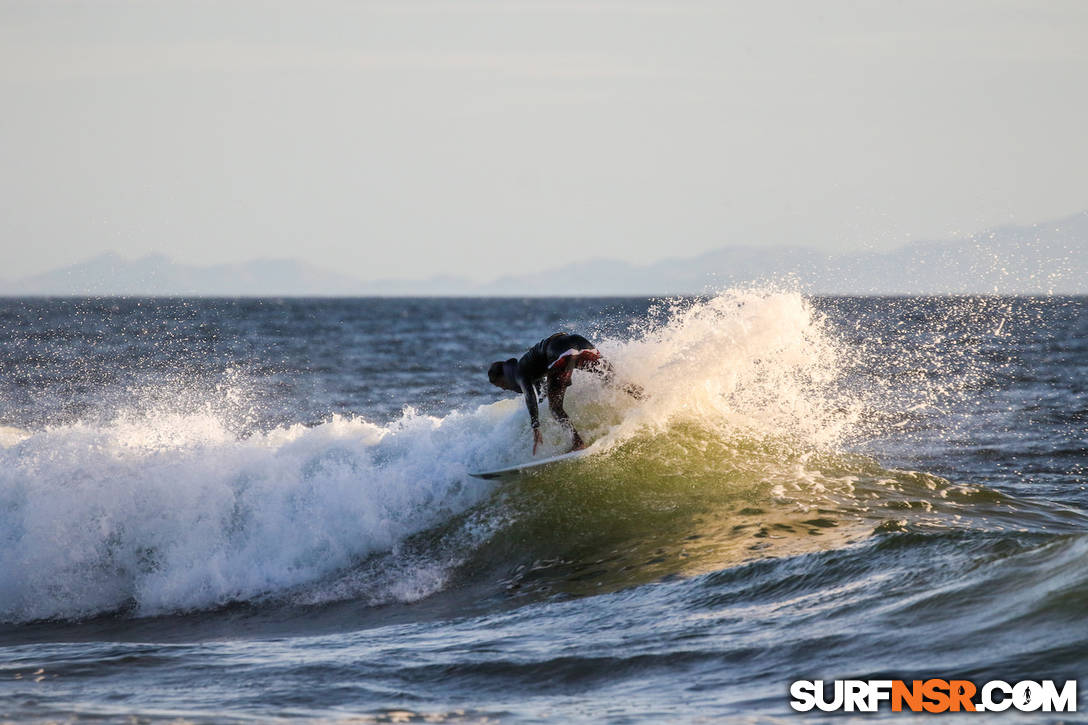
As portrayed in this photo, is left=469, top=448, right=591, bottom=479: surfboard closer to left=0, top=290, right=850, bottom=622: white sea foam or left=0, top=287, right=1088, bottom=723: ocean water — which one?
left=0, top=287, right=1088, bottom=723: ocean water

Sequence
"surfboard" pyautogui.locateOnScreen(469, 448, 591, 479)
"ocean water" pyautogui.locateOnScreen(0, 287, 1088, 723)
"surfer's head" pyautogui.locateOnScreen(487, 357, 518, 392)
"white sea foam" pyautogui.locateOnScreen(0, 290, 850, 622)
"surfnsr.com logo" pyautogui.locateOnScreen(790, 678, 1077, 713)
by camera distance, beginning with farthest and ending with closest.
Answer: "surfer's head" pyautogui.locateOnScreen(487, 357, 518, 392) < "surfboard" pyautogui.locateOnScreen(469, 448, 591, 479) < "white sea foam" pyautogui.locateOnScreen(0, 290, 850, 622) < "ocean water" pyautogui.locateOnScreen(0, 287, 1088, 723) < "surfnsr.com logo" pyautogui.locateOnScreen(790, 678, 1077, 713)

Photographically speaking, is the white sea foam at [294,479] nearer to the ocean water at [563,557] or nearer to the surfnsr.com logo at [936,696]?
the ocean water at [563,557]

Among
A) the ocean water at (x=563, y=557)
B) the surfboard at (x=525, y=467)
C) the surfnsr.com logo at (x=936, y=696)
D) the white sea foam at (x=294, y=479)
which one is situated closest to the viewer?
the surfnsr.com logo at (x=936, y=696)

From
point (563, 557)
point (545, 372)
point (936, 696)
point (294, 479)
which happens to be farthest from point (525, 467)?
point (936, 696)

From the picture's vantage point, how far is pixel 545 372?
11.8 m

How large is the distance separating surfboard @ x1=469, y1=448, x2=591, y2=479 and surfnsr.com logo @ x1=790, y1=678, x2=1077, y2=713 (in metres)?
5.53

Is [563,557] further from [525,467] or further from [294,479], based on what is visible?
[294,479]

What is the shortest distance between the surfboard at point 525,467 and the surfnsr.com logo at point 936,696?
18.1ft

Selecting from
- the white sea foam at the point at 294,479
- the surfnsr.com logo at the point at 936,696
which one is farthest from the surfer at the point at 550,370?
the surfnsr.com logo at the point at 936,696

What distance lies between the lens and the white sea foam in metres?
11.0

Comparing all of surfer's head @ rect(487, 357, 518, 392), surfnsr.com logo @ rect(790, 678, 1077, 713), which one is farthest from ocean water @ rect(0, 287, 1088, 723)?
surfer's head @ rect(487, 357, 518, 392)

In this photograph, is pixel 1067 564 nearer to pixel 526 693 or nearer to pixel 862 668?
pixel 862 668

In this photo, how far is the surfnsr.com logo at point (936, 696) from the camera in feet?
18.8

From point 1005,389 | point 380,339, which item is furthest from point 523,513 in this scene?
point 380,339
